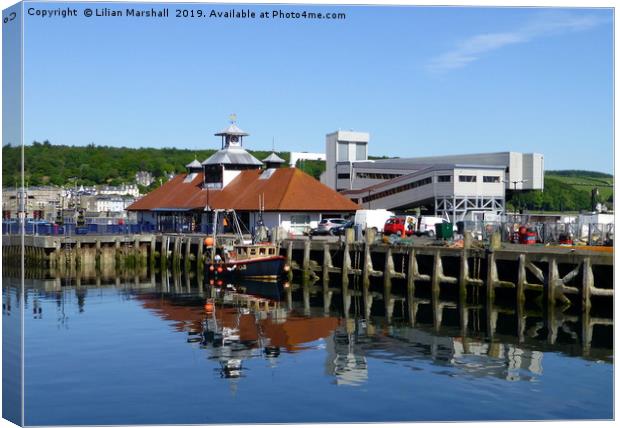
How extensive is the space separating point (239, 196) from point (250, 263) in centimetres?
2029

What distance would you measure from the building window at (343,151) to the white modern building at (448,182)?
169 inches

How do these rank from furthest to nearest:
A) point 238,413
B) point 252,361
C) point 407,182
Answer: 1. point 407,182
2. point 252,361
3. point 238,413

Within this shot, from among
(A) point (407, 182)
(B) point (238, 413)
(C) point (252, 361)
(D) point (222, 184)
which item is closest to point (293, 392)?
(B) point (238, 413)

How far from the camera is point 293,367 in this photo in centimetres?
2758

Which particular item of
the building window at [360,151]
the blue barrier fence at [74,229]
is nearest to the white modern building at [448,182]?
the building window at [360,151]

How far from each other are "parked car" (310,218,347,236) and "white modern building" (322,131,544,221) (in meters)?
14.6

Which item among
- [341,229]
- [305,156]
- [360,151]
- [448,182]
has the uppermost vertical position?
[305,156]

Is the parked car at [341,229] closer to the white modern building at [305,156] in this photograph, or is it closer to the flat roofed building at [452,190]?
the flat roofed building at [452,190]

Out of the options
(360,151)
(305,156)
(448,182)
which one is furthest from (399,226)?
(305,156)

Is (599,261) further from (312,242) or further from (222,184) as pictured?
(222,184)

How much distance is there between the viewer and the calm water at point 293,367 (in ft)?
71.1

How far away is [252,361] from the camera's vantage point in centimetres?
2853

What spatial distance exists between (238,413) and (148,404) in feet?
8.15

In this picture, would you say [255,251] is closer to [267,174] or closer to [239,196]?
[239,196]
